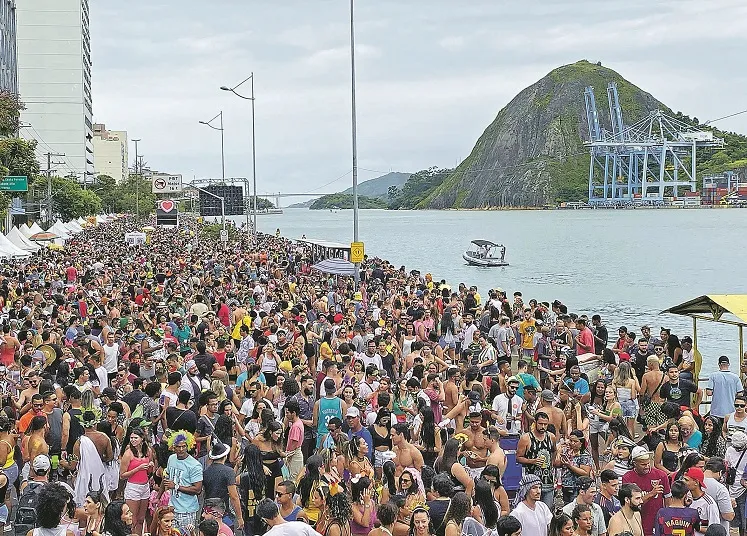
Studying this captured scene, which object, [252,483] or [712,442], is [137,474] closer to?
[252,483]

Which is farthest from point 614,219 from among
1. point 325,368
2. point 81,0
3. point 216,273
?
point 325,368

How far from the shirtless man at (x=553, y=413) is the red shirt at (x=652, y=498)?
1.89 meters

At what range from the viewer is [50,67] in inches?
5507

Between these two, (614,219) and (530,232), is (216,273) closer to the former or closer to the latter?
(530,232)

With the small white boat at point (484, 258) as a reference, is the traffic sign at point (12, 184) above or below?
above

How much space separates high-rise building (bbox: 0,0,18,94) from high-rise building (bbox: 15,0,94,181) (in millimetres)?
57154

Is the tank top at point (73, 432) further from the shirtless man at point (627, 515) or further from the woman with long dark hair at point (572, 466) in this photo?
the shirtless man at point (627, 515)

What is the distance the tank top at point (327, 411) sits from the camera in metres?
10.2

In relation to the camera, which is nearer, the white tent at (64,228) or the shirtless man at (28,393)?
the shirtless man at (28,393)

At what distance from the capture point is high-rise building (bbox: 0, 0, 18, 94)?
7338 centimetres

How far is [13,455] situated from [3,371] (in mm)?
4070

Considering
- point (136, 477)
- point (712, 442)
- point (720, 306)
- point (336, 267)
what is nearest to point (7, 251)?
point (336, 267)

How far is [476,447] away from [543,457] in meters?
0.65

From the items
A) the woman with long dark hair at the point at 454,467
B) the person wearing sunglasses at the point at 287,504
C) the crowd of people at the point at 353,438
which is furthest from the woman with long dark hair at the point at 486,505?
the person wearing sunglasses at the point at 287,504
